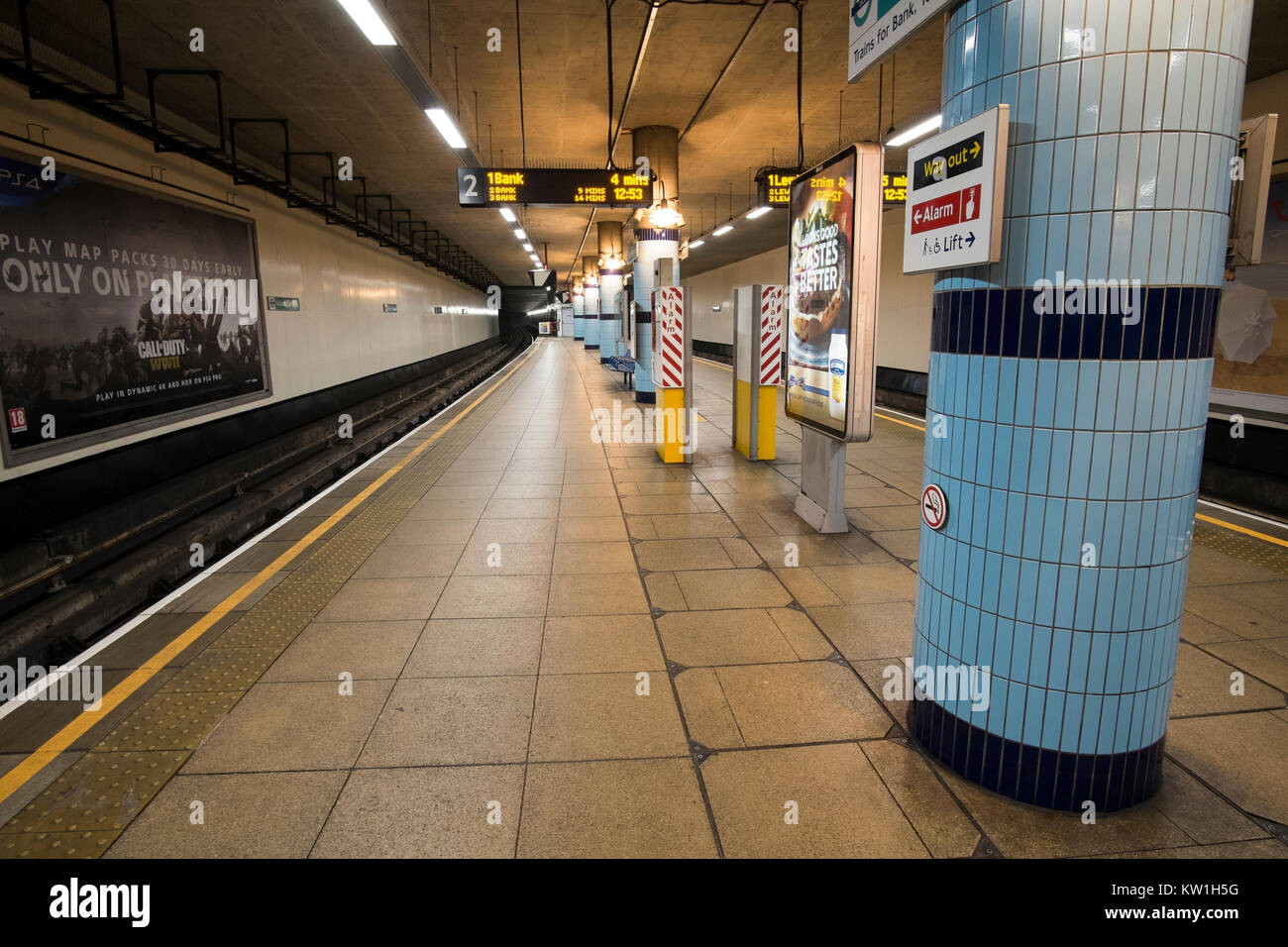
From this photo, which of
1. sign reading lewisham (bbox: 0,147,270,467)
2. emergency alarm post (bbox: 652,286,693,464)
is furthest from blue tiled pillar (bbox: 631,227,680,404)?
sign reading lewisham (bbox: 0,147,270,467)

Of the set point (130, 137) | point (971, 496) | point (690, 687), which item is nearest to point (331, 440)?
point (130, 137)

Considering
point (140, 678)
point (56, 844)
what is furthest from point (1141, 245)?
point (140, 678)

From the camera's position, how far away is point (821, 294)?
559 centimetres

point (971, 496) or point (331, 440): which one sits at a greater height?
point (971, 496)

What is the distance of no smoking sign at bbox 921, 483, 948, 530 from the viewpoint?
117 inches

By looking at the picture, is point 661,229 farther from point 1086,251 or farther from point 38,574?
point 1086,251

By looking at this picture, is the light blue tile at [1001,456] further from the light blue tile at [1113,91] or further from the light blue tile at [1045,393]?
the light blue tile at [1113,91]

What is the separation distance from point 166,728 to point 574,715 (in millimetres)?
1970

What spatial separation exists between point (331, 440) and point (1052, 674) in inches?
514

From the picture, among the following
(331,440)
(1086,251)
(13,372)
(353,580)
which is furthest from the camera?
(331,440)

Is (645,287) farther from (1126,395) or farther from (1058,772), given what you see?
(1058,772)

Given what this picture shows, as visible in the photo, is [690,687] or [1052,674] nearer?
[1052,674]

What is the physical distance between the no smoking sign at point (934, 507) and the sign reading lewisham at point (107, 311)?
7.41 metres

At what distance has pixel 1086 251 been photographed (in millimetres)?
2455
